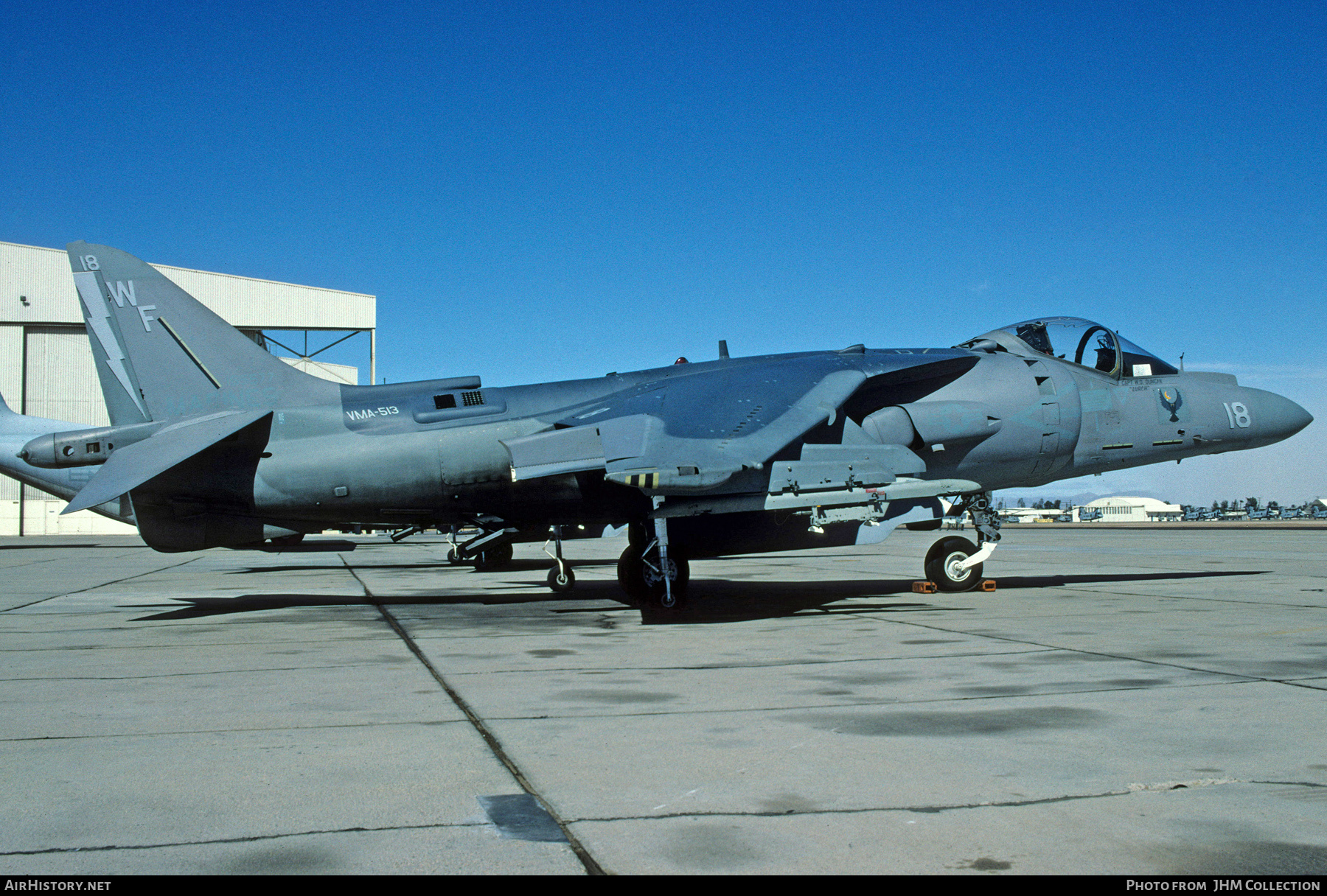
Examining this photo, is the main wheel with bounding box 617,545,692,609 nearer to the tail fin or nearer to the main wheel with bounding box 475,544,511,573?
the tail fin

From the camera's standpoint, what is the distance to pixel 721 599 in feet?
46.5

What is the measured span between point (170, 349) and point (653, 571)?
6.88 metres

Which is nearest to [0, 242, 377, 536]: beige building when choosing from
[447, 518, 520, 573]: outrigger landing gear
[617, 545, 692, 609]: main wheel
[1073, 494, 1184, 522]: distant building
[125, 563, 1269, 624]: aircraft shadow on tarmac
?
[447, 518, 520, 573]: outrigger landing gear

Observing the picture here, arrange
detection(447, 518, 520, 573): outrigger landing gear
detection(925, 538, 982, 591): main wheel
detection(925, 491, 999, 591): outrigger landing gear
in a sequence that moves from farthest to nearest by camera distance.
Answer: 1. detection(925, 538, 982, 591): main wheel
2. detection(925, 491, 999, 591): outrigger landing gear
3. detection(447, 518, 520, 573): outrigger landing gear

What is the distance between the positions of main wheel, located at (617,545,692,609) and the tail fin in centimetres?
Result: 458

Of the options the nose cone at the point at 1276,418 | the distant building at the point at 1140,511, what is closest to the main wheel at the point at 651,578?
the nose cone at the point at 1276,418

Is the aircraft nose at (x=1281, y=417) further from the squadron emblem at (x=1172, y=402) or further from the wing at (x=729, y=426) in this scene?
the wing at (x=729, y=426)

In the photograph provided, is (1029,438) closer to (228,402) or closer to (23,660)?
(228,402)

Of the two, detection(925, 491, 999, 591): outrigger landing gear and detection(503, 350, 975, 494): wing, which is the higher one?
detection(503, 350, 975, 494): wing

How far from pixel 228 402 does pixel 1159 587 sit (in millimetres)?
13804

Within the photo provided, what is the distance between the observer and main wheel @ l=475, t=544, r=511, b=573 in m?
21.2

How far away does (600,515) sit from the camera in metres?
13.2

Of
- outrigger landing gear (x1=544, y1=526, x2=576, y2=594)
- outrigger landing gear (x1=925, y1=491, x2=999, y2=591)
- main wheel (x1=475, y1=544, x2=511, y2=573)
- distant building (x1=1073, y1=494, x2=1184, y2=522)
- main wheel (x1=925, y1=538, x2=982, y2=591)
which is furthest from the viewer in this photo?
distant building (x1=1073, y1=494, x2=1184, y2=522)
